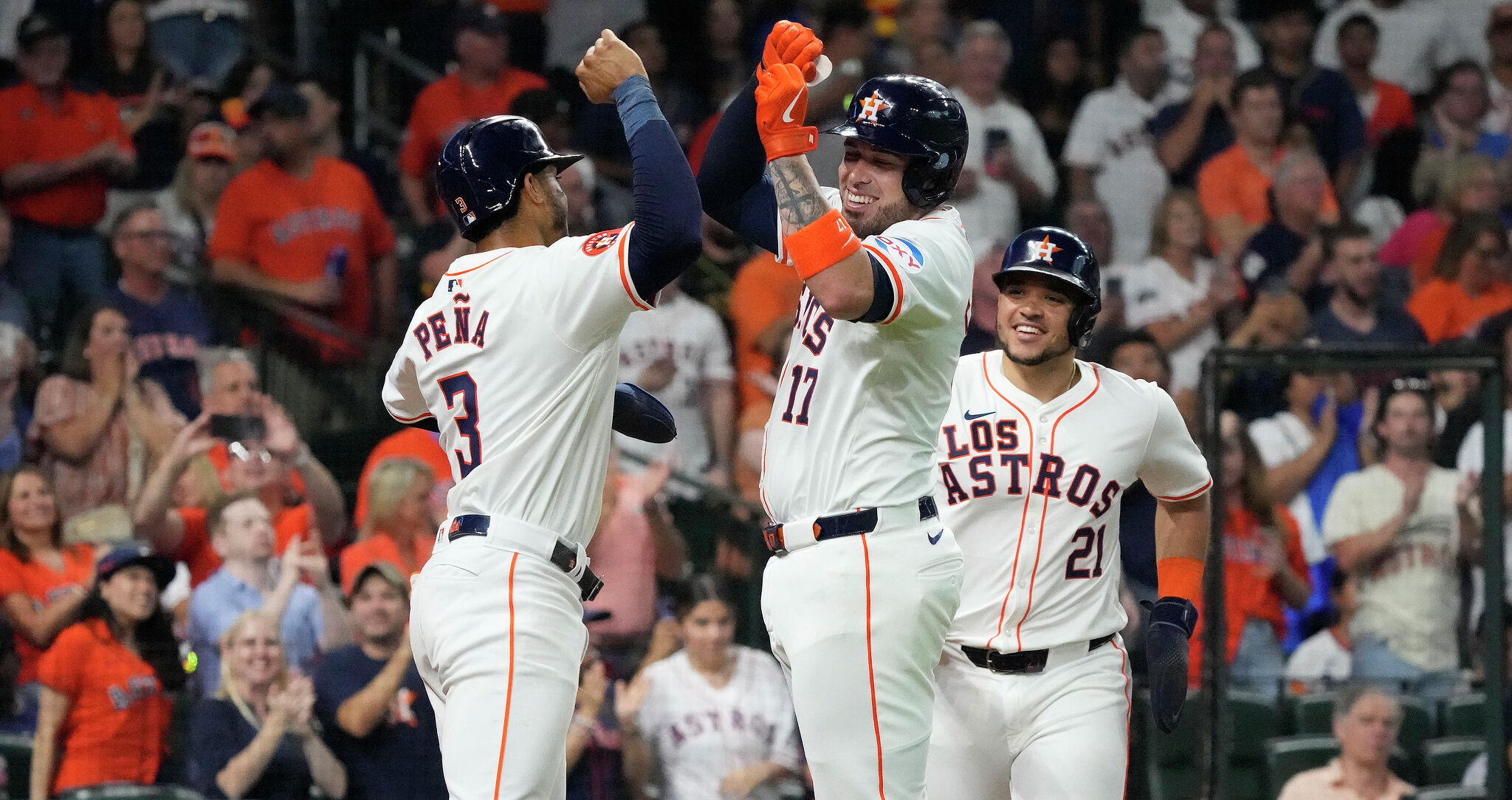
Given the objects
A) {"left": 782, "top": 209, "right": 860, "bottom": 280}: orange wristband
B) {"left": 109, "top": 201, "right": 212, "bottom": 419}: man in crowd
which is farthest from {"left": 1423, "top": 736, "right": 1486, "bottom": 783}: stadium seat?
{"left": 109, "top": 201, "right": 212, "bottom": 419}: man in crowd

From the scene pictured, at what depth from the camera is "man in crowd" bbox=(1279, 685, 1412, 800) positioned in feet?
19.4

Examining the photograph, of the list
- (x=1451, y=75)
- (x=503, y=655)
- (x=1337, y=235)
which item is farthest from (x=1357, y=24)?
(x=503, y=655)

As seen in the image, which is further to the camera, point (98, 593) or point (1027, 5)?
point (1027, 5)

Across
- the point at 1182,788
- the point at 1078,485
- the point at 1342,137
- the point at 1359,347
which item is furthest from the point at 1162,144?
the point at 1078,485

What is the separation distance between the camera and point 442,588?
343 centimetres

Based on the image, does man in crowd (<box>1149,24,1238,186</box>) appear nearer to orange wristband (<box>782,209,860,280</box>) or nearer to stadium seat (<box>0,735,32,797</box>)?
orange wristband (<box>782,209,860,280</box>)

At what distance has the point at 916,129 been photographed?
349cm

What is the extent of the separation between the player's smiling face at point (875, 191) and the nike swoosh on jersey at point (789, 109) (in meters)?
0.32

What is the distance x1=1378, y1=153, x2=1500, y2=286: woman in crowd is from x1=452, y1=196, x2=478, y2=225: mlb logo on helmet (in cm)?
568

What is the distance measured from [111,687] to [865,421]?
11.3ft

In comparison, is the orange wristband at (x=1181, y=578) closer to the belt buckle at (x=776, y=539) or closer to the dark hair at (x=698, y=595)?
the belt buckle at (x=776, y=539)

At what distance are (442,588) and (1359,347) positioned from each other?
376cm

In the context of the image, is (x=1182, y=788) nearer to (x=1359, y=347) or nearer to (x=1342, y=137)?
(x=1359, y=347)

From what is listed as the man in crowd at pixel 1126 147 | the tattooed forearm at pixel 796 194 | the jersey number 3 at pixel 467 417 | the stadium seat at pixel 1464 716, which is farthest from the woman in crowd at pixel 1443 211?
the jersey number 3 at pixel 467 417
